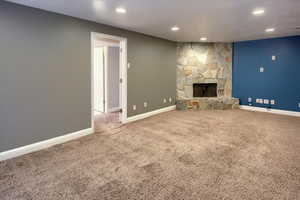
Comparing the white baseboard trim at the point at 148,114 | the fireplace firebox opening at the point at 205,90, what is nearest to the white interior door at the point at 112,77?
the white baseboard trim at the point at 148,114

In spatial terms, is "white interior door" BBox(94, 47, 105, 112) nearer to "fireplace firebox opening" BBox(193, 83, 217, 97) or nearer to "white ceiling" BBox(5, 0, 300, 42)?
"white ceiling" BBox(5, 0, 300, 42)

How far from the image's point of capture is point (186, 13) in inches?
128

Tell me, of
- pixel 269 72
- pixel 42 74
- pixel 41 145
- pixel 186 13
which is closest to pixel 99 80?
pixel 42 74

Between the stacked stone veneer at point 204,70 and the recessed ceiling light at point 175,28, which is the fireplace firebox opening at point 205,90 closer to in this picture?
the stacked stone veneer at point 204,70

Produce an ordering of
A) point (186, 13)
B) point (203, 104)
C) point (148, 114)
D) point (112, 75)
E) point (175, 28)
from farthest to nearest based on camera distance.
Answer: point (203, 104) → point (112, 75) → point (148, 114) → point (175, 28) → point (186, 13)

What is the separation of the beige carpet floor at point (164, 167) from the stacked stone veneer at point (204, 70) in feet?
7.45

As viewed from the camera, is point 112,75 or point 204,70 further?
point 204,70

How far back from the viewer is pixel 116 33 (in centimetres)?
427

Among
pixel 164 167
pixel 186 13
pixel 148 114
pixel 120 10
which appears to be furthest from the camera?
pixel 148 114

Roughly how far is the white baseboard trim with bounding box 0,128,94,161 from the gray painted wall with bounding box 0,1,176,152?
Answer: 0.23 ft

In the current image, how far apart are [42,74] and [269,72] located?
6125 mm

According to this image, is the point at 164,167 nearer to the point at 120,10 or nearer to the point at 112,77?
the point at 120,10

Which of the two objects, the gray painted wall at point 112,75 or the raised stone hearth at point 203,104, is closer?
the gray painted wall at point 112,75

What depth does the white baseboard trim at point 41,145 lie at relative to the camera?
279 cm
